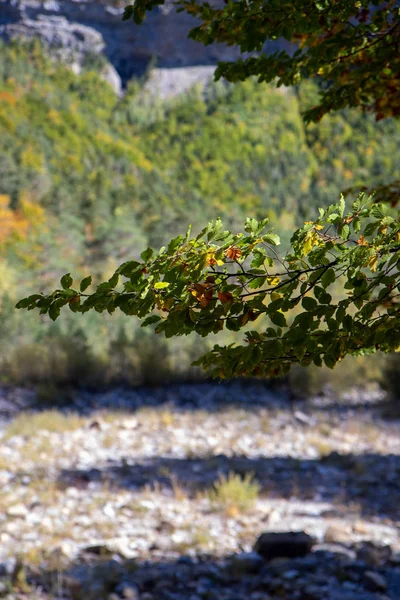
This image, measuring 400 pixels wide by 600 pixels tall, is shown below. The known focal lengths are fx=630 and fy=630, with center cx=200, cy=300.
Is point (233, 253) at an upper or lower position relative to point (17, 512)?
upper

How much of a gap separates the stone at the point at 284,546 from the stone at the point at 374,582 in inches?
21.0

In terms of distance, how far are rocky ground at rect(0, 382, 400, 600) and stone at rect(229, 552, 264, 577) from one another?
0.6 inches

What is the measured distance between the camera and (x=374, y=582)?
13.3 ft

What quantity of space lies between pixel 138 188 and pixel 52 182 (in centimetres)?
720

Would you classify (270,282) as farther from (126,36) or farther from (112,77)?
(126,36)

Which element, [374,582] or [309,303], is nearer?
[309,303]

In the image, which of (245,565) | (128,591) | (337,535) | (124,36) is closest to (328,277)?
(128,591)

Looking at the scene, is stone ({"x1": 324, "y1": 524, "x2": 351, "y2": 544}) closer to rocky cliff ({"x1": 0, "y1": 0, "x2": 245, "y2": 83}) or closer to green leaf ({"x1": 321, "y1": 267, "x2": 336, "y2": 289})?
green leaf ({"x1": 321, "y1": 267, "x2": 336, "y2": 289})

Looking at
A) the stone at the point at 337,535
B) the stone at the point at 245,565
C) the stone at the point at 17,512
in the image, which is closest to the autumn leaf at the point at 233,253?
the stone at the point at 245,565

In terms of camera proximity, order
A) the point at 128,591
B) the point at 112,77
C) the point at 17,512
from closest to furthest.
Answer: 1. the point at 128,591
2. the point at 17,512
3. the point at 112,77

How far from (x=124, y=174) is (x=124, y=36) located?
3396 centimetres

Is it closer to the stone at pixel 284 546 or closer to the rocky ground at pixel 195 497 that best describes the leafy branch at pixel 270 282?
the rocky ground at pixel 195 497

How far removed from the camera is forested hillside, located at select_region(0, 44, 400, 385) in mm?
12789

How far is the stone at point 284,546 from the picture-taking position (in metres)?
4.58
